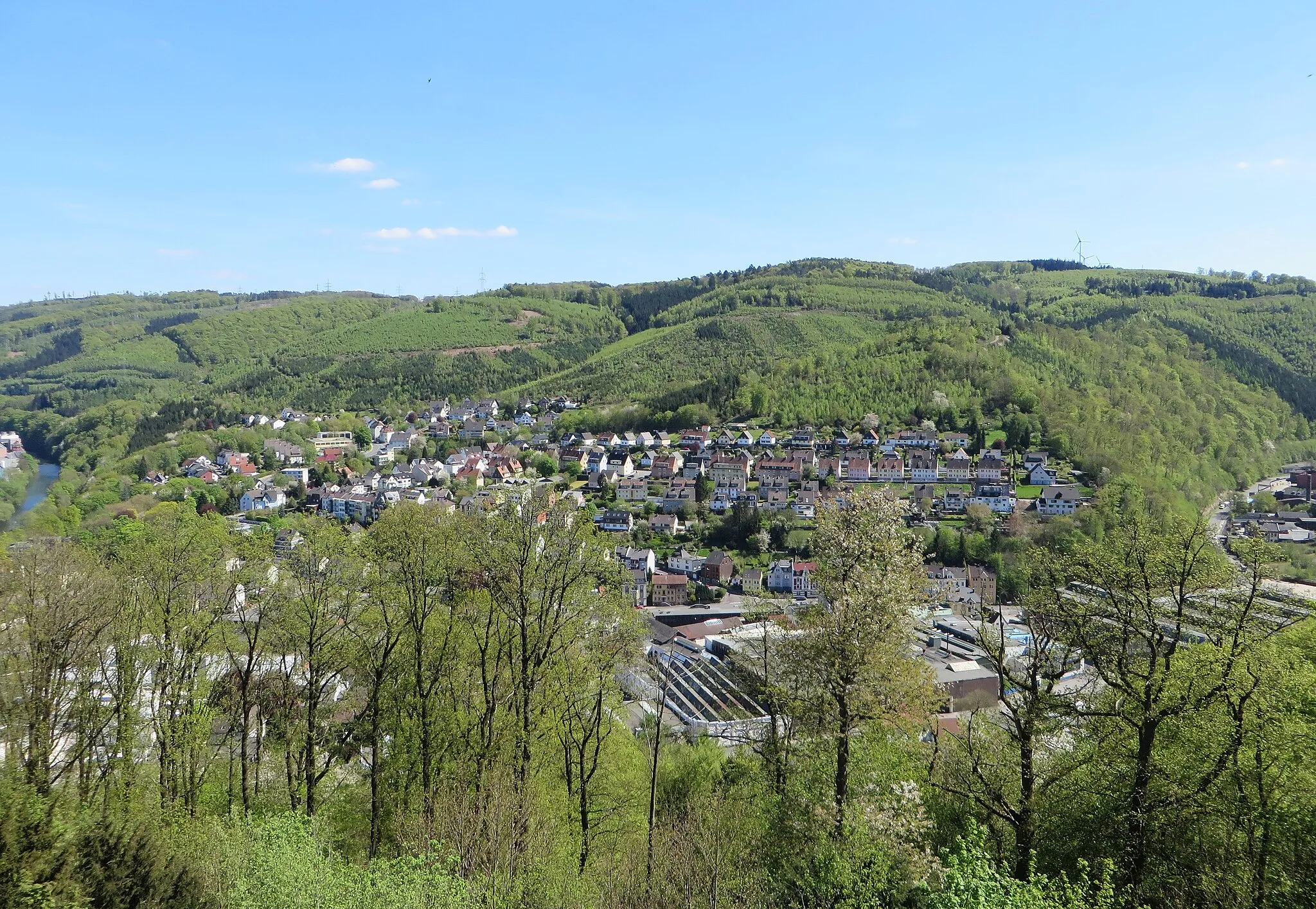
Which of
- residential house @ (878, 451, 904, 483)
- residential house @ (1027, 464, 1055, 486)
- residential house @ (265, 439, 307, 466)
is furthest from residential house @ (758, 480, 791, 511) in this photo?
residential house @ (265, 439, 307, 466)

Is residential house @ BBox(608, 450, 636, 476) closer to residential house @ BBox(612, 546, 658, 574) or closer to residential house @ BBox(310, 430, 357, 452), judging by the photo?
residential house @ BBox(612, 546, 658, 574)

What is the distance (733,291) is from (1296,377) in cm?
10050

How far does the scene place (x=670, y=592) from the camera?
49281mm

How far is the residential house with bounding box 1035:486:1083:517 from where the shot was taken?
57.0 m

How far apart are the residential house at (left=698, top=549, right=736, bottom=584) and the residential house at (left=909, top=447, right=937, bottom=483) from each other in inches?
967

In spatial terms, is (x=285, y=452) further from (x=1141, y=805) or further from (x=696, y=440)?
(x=1141, y=805)

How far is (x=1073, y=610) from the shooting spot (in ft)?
33.5

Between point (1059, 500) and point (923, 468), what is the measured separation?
12495mm

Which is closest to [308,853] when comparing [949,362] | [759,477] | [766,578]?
[766,578]

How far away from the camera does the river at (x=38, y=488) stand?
6488 cm

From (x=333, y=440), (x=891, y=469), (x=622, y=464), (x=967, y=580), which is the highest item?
(x=333, y=440)

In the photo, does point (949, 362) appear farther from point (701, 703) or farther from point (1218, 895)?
point (1218, 895)

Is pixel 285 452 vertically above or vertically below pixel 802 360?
below

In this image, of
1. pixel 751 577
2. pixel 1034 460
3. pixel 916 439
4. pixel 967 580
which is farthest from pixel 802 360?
pixel 967 580
